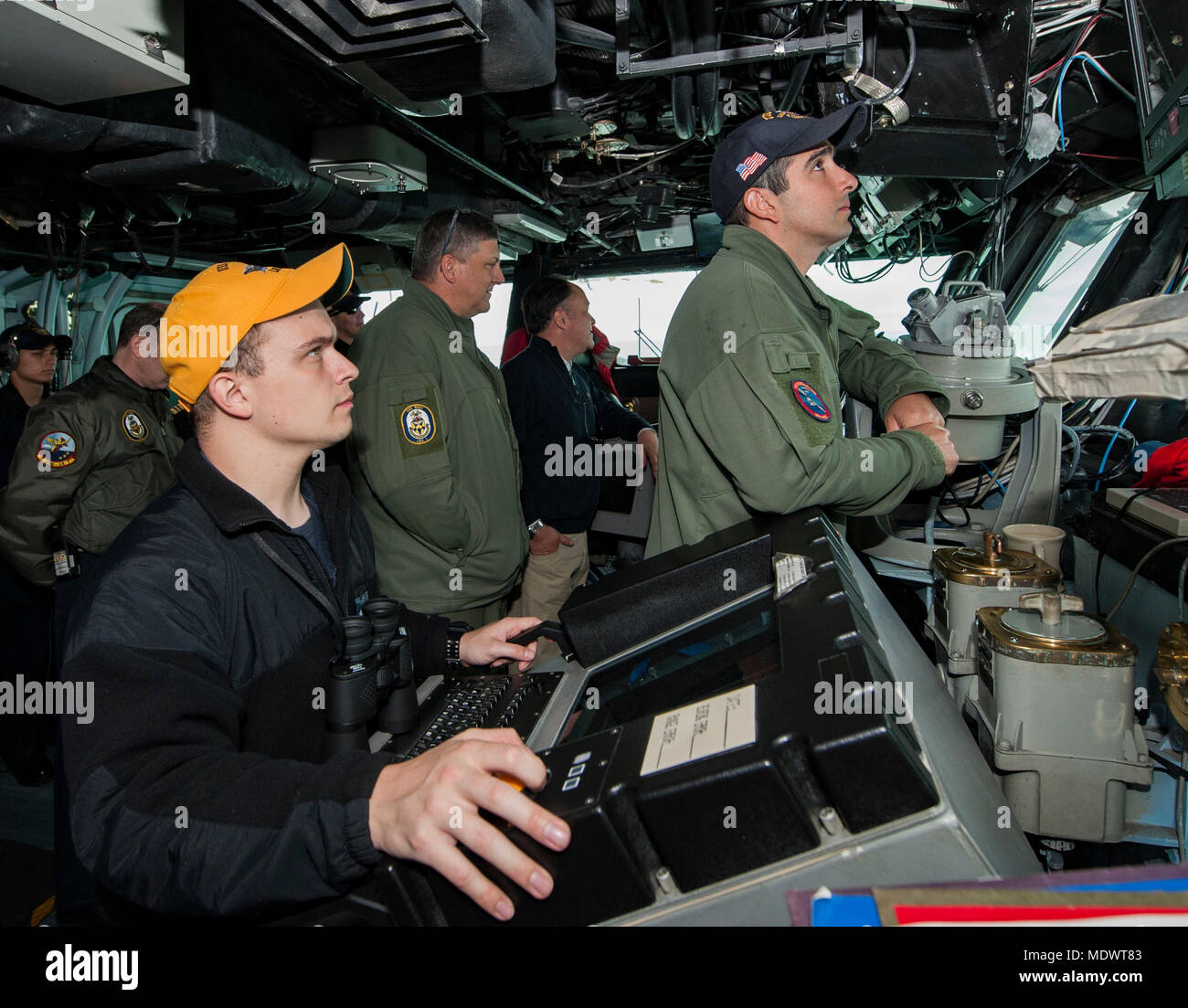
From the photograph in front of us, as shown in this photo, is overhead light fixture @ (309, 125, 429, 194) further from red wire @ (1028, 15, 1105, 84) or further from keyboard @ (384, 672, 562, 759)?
red wire @ (1028, 15, 1105, 84)

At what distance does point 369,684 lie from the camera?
1.13 metres

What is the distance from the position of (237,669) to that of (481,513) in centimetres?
148

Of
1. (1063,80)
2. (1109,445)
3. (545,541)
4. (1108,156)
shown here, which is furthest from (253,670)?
(1108,156)

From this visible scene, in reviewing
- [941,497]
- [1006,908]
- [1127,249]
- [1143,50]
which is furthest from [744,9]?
[1006,908]

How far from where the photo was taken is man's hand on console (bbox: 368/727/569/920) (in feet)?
2.36

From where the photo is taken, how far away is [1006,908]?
1.92 feet

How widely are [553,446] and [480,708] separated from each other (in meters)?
2.49

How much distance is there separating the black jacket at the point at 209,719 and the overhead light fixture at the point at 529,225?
11.5 ft

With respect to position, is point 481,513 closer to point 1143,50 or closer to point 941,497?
point 941,497

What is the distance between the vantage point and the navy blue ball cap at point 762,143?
184 centimetres

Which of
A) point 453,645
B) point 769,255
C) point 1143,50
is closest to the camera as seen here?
point 453,645

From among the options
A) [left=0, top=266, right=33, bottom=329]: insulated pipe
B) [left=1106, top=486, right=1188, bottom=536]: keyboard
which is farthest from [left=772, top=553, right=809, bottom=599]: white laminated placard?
[left=0, top=266, right=33, bottom=329]: insulated pipe

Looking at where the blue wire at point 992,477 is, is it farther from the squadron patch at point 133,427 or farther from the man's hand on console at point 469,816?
the squadron patch at point 133,427
